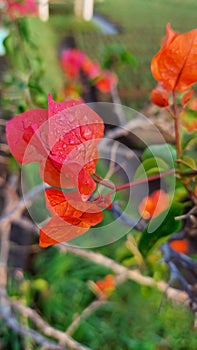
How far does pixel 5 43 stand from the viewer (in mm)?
965

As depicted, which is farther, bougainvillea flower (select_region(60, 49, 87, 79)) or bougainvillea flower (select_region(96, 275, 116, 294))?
bougainvillea flower (select_region(60, 49, 87, 79))

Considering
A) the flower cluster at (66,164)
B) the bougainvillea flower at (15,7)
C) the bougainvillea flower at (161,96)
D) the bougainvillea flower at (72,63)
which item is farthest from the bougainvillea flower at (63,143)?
the bougainvillea flower at (72,63)

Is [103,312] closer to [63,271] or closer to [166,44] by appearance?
[63,271]

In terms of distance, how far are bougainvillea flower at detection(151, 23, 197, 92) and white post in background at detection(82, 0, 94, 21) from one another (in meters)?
5.46

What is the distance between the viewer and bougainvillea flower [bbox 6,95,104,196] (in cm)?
33

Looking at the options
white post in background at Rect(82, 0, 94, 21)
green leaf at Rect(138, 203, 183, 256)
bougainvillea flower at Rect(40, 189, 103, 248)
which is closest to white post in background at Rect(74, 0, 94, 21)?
white post in background at Rect(82, 0, 94, 21)

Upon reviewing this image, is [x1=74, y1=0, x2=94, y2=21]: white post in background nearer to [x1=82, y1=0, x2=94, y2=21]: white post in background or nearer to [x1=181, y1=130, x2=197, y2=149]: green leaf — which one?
[x1=82, y1=0, x2=94, y2=21]: white post in background

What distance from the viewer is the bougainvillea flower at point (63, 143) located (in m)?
0.33

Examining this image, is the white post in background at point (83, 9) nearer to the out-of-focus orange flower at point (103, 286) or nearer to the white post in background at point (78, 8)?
the white post in background at point (78, 8)

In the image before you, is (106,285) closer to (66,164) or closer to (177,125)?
(177,125)

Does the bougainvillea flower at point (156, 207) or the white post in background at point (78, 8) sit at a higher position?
the bougainvillea flower at point (156, 207)

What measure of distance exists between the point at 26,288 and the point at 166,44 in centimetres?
110

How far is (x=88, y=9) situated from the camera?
6051 millimetres

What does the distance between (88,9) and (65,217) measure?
242 inches
